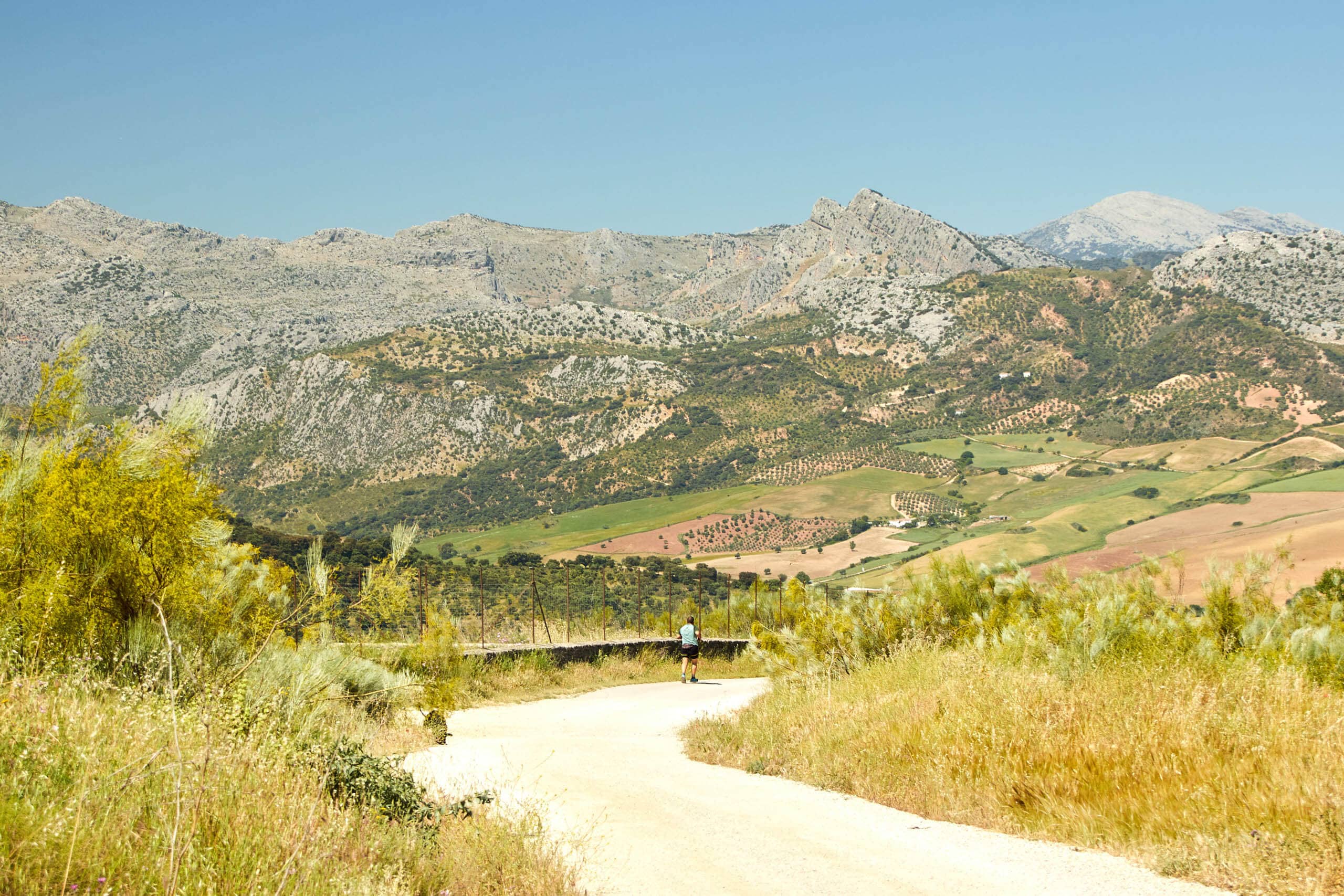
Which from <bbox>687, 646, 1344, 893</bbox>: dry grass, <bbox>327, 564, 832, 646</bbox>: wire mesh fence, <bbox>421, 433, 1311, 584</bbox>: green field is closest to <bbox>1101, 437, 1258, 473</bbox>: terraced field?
<bbox>421, 433, 1311, 584</bbox>: green field

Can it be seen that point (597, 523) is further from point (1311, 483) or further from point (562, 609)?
point (562, 609)

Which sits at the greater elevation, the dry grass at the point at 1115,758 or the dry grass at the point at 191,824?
the dry grass at the point at 191,824

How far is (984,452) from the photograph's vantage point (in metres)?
179

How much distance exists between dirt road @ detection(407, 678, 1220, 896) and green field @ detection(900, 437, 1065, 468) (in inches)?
6494

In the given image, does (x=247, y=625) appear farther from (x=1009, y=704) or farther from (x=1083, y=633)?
(x=1083, y=633)

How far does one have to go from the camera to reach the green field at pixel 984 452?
169625mm

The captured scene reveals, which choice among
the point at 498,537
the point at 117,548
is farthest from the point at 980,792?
the point at 498,537

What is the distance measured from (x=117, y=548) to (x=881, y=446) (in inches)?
7312

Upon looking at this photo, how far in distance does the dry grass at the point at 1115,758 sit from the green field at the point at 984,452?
164167mm

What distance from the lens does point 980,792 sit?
7.89m

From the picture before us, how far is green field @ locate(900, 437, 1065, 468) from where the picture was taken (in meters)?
170

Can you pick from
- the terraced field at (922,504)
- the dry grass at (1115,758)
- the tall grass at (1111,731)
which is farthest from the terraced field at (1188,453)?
the dry grass at (1115,758)

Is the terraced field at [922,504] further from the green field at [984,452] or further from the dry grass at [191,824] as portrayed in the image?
the dry grass at [191,824]

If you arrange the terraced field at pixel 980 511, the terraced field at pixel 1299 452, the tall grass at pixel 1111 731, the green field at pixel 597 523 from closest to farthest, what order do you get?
the tall grass at pixel 1111 731, the terraced field at pixel 980 511, the terraced field at pixel 1299 452, the green field at pixel 597 523
